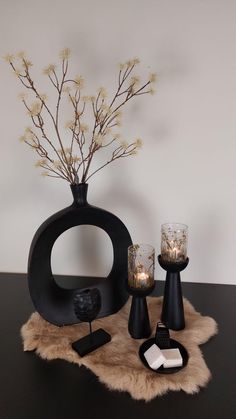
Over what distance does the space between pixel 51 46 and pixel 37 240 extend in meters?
0.73

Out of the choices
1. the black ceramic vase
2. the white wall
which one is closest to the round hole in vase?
the white wall

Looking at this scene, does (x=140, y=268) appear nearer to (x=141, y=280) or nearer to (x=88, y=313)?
(x=141, y=280)

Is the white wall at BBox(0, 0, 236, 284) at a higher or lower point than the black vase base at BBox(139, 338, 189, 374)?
higher

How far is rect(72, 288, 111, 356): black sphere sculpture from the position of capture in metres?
0.84

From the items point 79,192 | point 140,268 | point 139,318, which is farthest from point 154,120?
point 139,318

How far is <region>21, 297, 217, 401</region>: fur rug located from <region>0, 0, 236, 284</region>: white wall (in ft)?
1.11

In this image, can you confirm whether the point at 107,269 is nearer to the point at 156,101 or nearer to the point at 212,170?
the point at 212,170

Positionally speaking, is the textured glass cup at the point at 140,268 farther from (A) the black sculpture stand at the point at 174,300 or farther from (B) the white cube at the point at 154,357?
(B) the white cube at the point at 154,357

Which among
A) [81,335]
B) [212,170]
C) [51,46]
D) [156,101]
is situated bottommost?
[81,335]

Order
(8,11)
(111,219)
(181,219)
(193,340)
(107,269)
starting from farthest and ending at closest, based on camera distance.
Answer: (107,269) < (181,219) < (8,11) < (111,219) < (193,340)

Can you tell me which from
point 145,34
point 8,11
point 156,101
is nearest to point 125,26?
point 145,34

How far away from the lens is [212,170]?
1.16 meters

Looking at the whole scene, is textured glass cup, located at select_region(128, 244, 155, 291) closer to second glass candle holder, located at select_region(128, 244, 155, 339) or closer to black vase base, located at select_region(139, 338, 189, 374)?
second glass candle holder, located at select_region(128, 244, 155, 339)

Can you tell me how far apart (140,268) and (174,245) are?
0.46ft
